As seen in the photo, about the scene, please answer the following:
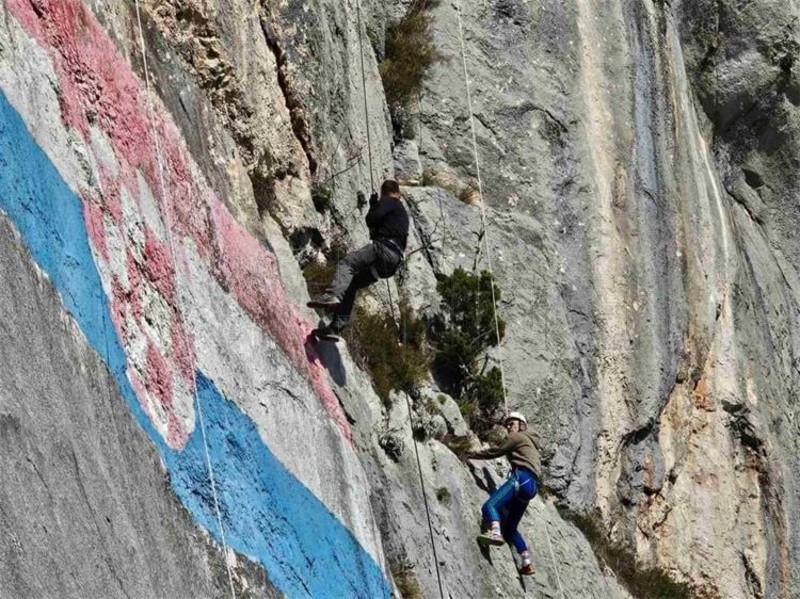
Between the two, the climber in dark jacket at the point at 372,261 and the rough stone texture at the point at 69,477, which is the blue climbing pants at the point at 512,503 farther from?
the rough stone texture at the point at 69,477

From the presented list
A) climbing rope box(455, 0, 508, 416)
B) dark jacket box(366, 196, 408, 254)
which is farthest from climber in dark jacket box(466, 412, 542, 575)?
dark jacket box(366, 196, 408, 254)

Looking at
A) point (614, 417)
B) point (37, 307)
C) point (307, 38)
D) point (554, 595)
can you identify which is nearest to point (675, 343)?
point (614, 417)

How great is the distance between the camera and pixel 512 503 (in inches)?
593

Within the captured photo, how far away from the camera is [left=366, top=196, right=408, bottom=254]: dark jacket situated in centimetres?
1399

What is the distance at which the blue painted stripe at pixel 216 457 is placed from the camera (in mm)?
8766

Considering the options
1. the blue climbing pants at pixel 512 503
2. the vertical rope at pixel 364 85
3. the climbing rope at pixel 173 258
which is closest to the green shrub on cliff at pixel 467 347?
the vertical rope at pixel 364 85

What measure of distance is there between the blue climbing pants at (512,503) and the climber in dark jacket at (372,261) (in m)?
2.21

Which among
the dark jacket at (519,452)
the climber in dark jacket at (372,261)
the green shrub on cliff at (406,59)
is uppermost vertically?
the green shrub on cliff at (406,59)

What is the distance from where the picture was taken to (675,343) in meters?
19.6

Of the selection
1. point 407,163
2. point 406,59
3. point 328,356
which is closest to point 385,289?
point 407,163

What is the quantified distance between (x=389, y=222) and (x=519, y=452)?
2554mm

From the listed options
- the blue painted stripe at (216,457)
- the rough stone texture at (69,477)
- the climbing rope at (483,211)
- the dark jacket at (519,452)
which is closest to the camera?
the rough stone texture at (69,477)

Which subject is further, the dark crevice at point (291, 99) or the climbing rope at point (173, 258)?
the dark crevice at point (291, 99)

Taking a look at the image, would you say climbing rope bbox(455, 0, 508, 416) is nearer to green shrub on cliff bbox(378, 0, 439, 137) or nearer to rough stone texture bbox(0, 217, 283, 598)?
green shrub on cliff bbox(378, 0, 439, 137)
